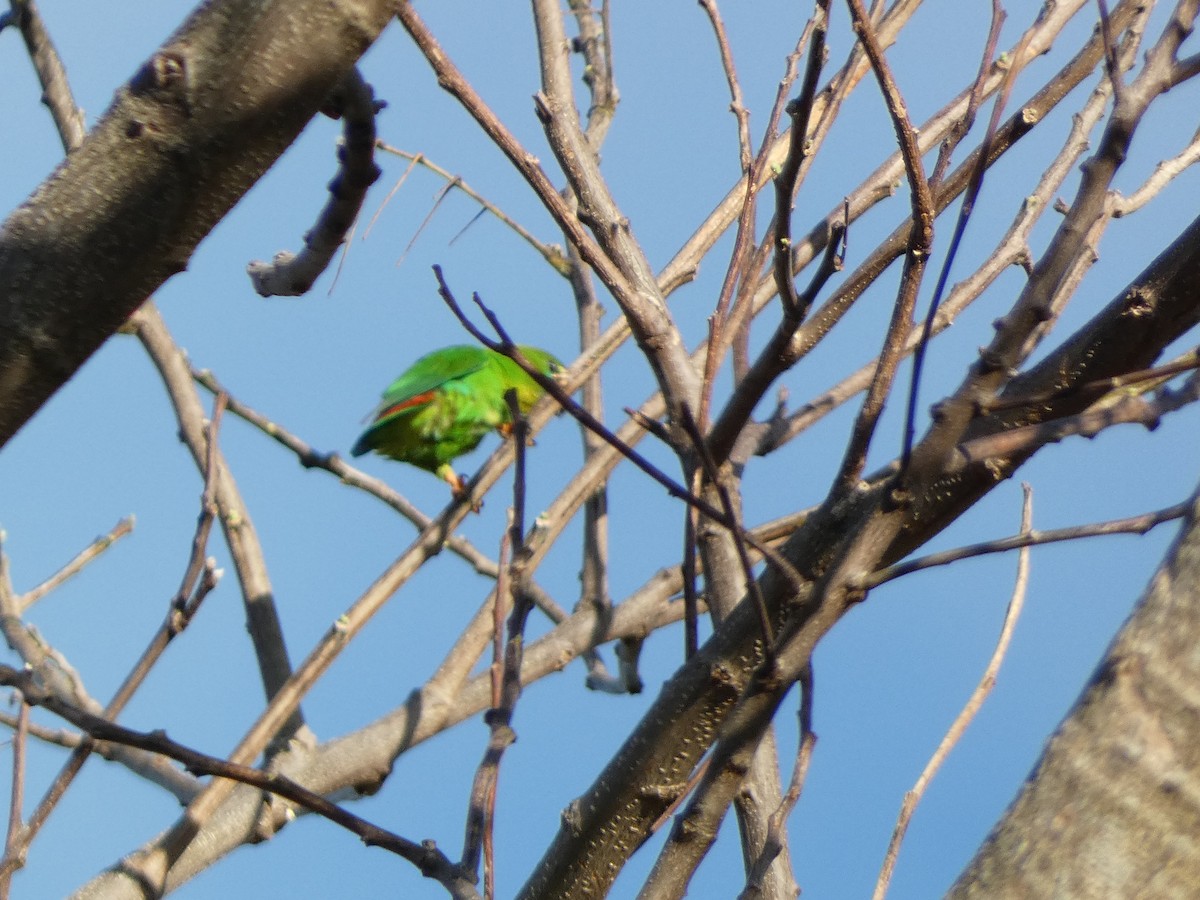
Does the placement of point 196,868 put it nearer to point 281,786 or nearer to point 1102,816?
point 281,786

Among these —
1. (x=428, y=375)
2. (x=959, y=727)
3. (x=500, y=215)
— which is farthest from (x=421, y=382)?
(x=959, y=727)

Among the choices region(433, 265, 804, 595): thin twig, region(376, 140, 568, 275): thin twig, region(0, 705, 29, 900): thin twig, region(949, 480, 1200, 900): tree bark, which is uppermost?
region(376, 140, 568, 275): thin twig

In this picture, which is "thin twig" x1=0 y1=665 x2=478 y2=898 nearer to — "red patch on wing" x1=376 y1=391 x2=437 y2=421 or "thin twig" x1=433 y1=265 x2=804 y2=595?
"thin twig" x1=433 y1=265 x2=804 y2=595

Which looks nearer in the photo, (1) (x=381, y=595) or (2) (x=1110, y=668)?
(2) (x=1110, y=668)

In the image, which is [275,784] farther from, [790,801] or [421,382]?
[421,382]

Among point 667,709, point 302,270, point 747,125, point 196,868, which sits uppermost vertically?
point 747,125

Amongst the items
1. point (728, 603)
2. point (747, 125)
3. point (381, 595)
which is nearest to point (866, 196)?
point (747, 125)

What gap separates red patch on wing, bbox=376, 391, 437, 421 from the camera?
207 inches

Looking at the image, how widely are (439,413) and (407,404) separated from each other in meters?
0.15

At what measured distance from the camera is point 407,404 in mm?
5273

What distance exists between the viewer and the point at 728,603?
1.98 meters

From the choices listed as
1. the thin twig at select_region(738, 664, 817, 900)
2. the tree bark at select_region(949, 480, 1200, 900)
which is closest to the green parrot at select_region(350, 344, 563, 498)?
the thin twig at select_region(738, 664, 817, 900)

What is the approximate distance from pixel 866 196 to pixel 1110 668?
5.40 ft

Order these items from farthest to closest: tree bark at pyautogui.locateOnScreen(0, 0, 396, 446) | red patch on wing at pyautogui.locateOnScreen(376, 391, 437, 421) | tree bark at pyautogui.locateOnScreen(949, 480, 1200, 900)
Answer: red patch on wing at pyautogui.locateOnScreen(376, 391, 437, 421)
tree bark at pyautogui.locateOnScreen(0, 0, 396, 446)
tree bark at pyautogui.locateOnScreen(949, 480, 1200, 900)
